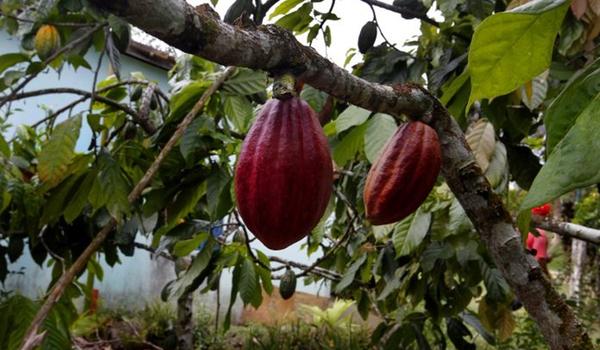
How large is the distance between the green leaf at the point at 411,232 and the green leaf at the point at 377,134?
1.16 ft

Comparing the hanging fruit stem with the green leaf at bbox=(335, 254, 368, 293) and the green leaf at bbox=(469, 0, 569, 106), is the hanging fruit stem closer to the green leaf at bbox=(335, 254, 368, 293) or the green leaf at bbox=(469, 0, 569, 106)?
the green leaf at bbox=(469, 0, 569, 106)

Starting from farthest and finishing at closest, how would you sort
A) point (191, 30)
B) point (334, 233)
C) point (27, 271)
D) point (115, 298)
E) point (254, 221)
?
1. point (115, 298)
2. point (27, 271)
3. point (334, 233)
4. point (254, 221)
5. point (191, 30)

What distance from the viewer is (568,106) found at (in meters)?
0.38

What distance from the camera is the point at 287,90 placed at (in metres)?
0.51

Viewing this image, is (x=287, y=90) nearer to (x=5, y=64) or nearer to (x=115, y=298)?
(x=5, y=64)

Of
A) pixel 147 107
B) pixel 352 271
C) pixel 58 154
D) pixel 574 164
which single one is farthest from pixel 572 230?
pixel 147 107

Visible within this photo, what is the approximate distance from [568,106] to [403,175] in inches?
10.4

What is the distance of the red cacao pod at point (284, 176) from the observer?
0.49 meters

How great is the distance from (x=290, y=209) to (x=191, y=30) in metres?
0.17

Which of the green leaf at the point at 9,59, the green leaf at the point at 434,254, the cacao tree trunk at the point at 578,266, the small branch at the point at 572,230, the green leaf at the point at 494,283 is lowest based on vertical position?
the cacao tree trunk at the point at 578,266

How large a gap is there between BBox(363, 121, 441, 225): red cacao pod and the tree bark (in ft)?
0.14

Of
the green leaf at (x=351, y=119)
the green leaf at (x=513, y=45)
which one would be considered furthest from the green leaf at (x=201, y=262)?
the green leaf at (x=513, y=45)

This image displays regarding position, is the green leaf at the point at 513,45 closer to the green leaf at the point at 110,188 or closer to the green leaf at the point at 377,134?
the green leaf at the point at 377,134

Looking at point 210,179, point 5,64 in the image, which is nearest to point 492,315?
point 210,179
